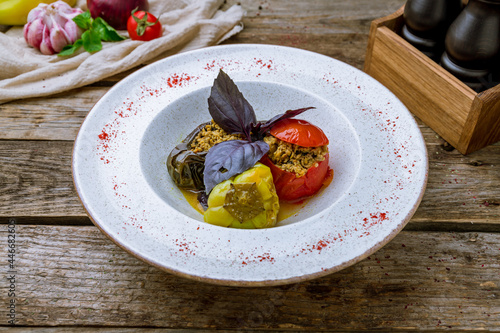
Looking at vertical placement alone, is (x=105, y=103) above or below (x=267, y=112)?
above

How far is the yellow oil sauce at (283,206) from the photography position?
1.95 metres

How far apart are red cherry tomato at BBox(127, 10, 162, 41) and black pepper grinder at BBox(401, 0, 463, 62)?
1.64m

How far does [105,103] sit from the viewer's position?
2053 mm

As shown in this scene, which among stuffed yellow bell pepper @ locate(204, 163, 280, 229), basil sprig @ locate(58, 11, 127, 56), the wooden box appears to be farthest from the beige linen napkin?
stuffed yellow bell pepper @ locate(204, 163, 280, 229)

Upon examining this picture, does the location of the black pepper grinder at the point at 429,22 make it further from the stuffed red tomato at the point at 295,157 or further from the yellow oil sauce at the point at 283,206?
the yellow oil sauce at the point at 283,206

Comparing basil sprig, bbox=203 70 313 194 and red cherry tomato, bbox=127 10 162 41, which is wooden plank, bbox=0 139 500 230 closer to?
basil sprig, bbox=203 70 313 194

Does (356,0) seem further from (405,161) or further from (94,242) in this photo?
(94,242)

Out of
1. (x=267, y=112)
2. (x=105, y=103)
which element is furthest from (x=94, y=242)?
(x=267, y=112)

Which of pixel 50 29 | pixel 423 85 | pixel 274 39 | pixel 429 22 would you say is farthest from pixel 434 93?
pixel 50 29

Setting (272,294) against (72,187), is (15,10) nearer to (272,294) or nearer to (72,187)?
(72,187)

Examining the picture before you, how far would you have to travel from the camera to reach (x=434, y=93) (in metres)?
2.31

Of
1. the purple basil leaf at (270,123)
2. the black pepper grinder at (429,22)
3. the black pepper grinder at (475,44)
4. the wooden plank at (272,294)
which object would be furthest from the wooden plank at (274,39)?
the purple basil leaf at (270,123)

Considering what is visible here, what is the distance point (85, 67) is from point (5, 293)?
1527 millimetres

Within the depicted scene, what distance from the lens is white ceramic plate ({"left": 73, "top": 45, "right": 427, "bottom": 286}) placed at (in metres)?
1.46
